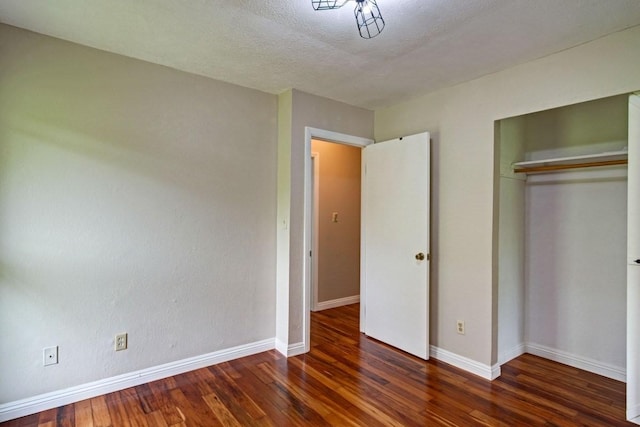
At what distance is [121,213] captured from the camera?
2385mm

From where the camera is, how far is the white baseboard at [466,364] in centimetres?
259

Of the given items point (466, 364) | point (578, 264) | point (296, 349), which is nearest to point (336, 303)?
point (296, 349)

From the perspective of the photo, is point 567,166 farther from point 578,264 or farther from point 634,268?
point 634,268

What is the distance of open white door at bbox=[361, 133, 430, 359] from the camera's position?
9.62 ft

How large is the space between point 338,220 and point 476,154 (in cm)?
217

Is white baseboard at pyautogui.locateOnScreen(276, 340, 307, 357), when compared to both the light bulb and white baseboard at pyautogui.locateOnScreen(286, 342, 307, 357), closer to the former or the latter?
white baseboard at pyautogui.locateOnScreen(286, 342, 307, 357)

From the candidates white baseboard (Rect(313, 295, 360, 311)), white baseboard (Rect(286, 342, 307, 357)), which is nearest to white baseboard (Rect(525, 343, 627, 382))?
white baseboard (Rect(286, 342, 307, 357))

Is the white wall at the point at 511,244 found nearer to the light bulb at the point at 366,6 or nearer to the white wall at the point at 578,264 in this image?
the white wall at the point at 578,264

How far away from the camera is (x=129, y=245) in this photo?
2.42m

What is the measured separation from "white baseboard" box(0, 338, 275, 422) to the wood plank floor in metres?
0.05

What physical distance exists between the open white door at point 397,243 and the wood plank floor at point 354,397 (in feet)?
1.18

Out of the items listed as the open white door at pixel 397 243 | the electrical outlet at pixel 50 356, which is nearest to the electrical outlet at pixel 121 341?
the electrical outlet at pixel 50 356

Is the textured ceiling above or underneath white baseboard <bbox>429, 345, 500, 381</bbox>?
above

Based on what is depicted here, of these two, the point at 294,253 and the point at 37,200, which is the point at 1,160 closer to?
the point at 37,200
